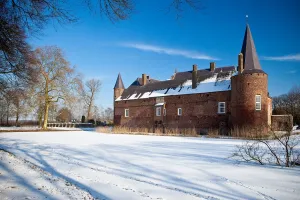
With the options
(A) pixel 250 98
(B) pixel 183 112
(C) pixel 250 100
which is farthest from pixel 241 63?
(B) pixel 183 112

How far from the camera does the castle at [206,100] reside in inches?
893

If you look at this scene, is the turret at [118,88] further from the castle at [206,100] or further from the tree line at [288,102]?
the tree line at [288,102]

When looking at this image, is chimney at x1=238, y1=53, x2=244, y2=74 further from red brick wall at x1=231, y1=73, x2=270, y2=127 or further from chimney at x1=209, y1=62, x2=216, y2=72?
chimney at x1=209, y1=62, x2=216, y2=72

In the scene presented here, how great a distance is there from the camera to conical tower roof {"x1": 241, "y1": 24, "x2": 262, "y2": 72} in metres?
23.6

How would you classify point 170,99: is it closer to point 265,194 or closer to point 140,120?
point 140,120

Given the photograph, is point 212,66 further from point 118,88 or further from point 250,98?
point 118,88

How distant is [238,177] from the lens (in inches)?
231

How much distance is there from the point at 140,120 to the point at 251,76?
1675 centimetres

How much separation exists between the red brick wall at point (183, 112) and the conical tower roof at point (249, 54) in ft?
11.2

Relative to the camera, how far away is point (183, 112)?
95.4 ft

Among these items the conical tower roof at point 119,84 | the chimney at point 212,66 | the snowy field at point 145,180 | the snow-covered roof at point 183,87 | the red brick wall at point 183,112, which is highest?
the chimney at point 212,66

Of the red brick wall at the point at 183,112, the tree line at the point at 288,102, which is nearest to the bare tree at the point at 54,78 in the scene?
the red brick wall at the point at 183,112

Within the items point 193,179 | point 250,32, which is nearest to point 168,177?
point 193,179

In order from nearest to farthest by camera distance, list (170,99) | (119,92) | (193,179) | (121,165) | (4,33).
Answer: (4,33)
(193,179)
(121,165)
(170,99)
(119,92)
